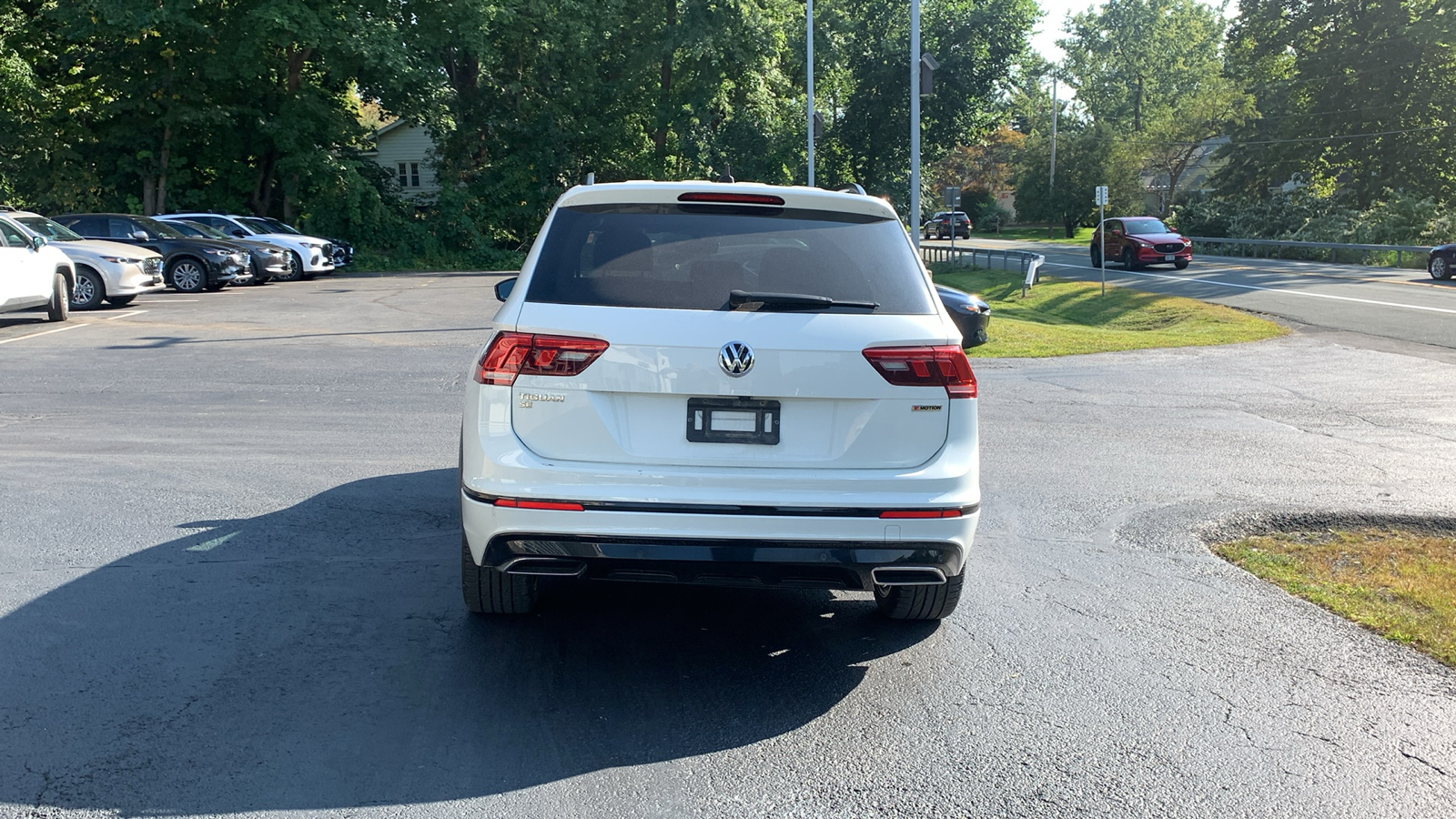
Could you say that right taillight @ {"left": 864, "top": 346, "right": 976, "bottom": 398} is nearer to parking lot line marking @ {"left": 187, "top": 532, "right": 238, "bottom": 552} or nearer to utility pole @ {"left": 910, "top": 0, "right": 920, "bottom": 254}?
parking lot line marking @ {"left": 187, "top": 532, "right": 238, "bottom": 552}

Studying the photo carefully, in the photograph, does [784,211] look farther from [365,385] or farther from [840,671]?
[365,385]

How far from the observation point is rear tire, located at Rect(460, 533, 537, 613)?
507cm

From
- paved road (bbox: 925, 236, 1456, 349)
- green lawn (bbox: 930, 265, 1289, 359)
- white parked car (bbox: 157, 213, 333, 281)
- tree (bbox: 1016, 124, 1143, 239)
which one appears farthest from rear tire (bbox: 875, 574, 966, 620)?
tree (bbox: 1016, 124, 1143, 239)

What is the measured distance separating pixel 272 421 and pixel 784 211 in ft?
22.5

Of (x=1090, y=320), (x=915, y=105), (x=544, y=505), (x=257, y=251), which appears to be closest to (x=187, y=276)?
(x=257, y=251)

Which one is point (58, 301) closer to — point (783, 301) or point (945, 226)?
point (783, 301)

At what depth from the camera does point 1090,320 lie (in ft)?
83.1

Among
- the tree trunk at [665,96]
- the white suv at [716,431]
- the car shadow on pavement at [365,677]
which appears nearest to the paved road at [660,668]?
the car shadow on pavement at [365,677]

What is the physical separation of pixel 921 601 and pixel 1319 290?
2682 centimetres

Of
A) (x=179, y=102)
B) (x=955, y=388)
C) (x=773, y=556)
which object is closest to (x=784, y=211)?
(x=955, y=388)

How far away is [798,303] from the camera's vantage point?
4.54m

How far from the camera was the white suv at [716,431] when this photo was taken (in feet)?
14.3

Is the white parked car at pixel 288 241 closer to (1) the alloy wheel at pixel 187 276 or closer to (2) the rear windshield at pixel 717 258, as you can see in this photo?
(1) the alloy wheel at pixel 187 276

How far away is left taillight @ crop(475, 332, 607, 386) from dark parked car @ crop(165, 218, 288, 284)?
943 inches
